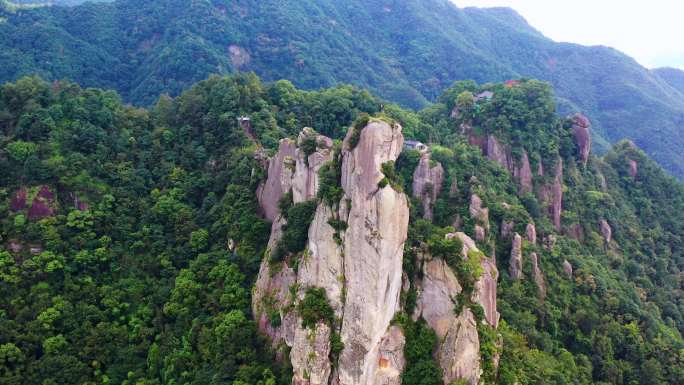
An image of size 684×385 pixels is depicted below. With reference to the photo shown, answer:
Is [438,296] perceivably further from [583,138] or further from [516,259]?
[583,138]

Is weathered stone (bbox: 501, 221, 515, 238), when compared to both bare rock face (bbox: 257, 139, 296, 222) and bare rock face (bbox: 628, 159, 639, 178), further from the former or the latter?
bare rock face (bbox: 628, 159, 639, 178)

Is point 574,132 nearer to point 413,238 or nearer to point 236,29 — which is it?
point 413,238

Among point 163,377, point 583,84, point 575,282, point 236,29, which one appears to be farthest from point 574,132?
point 583,84

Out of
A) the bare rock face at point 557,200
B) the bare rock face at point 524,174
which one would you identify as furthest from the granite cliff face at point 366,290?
the bare rock face at point 524,174

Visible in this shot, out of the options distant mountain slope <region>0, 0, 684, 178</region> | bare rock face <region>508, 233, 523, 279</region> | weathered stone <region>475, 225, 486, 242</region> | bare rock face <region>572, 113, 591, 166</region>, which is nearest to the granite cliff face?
weathered stone <region>475, 225, 486, 242</region>

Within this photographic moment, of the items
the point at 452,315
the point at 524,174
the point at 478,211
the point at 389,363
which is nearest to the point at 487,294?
the point at 452,315
